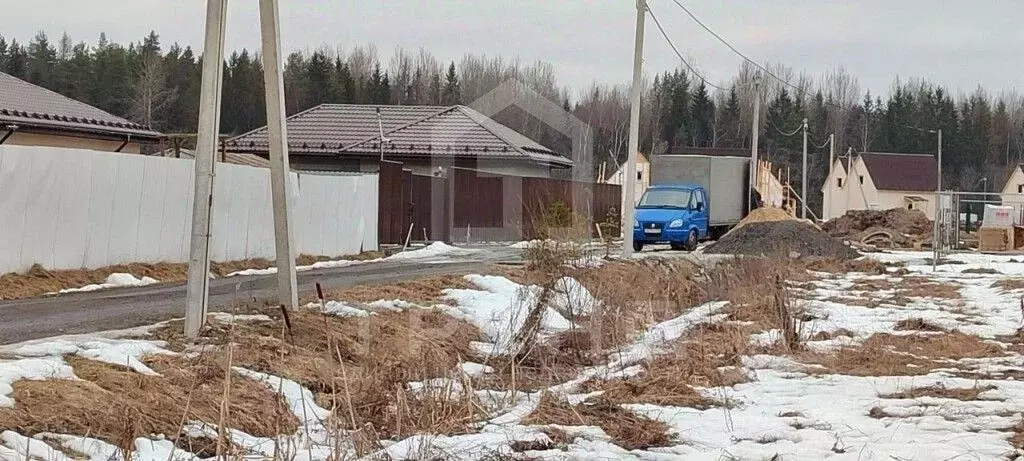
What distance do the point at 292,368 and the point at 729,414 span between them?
3.43 metres

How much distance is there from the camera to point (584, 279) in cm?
1568

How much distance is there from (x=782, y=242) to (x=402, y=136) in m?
13.3

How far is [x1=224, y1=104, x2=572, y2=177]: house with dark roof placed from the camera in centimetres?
3428

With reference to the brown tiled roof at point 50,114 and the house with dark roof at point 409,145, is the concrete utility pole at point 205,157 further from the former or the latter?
the house with dark roof at point 409,145

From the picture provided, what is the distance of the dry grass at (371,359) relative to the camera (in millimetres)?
7812

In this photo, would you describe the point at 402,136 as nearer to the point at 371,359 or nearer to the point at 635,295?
the point at 635,295

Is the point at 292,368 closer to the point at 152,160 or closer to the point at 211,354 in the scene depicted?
the point at 211,354

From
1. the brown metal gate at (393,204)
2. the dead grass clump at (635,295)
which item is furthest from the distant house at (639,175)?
the dead grass clump at (635,295)

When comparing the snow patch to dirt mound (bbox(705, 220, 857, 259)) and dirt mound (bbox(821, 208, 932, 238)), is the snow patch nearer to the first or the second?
dirt mound (bbox(705, 220, 857, 259))

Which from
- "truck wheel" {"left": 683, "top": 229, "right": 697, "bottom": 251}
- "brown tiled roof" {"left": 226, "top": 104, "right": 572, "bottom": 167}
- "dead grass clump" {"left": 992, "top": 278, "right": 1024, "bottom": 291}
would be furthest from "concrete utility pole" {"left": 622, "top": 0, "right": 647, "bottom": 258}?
"brown tiled roof" {"left": 226, "top": 104, "right": 572, "bottom": 167}

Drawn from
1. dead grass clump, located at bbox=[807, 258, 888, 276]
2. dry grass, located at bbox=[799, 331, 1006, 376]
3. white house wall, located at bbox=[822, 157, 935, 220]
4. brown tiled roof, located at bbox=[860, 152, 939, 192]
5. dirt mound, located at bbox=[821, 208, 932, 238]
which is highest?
brown tiled roof, located at bbox=[860, 152, 939, 192]

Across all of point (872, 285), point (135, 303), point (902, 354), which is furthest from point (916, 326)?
point (135, 303)

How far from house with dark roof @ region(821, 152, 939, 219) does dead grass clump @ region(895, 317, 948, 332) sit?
6164cm

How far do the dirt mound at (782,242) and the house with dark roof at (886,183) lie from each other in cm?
4695
